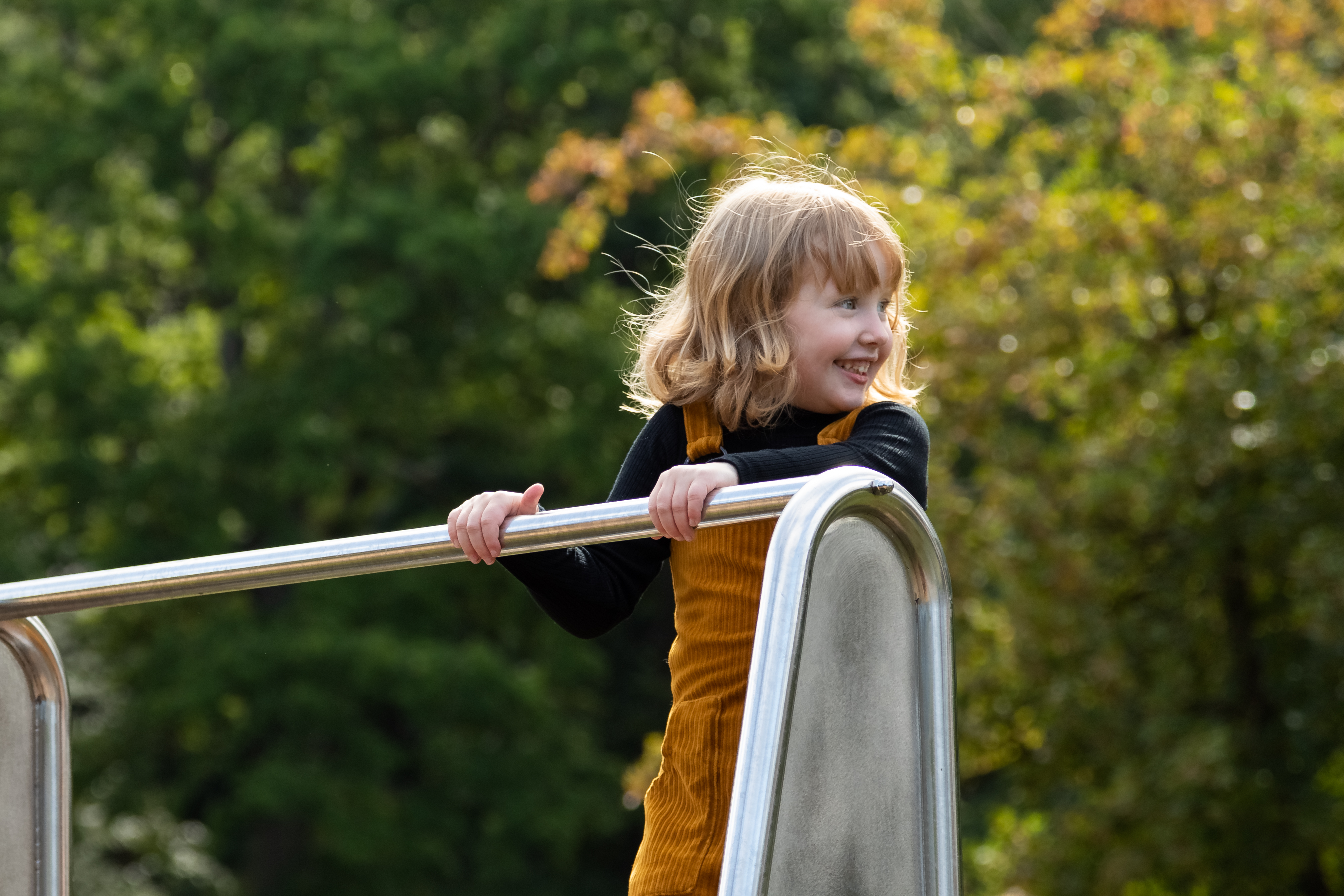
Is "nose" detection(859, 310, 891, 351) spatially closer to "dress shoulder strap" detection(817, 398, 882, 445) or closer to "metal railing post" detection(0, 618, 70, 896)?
"dress shoulder strap" detection(817, 398, 882, 445)

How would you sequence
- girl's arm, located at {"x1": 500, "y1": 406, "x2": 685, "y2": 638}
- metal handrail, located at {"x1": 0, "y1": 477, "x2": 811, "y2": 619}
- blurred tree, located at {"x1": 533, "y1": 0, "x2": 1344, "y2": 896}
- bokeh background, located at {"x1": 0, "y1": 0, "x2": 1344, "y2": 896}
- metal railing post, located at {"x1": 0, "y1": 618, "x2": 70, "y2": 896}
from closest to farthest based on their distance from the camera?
1. metal handrail, located at {"x1": 0, "y1": 477, "x2": 811, "y2": 619}
2. girl's arm, located at {"x1": 500, "y1": 406, "x2": 685, "y2": 638}
3. metal railing post, located at {"x1": 0, "y1": 618, "x2": 70, "y2": 896}
4. blurred tree, located at {"x1": 533, "y1": 0, "x2": 1344, "y2": 896}
5. bokeh background, located at {"x1": 0, "y1": 0, "x2": 1344, "y2": 896}

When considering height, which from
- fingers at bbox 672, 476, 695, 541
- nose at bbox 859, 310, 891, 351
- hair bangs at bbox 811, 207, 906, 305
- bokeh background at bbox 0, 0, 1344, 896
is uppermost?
bokeh background at bbox 0, 0, 1344, 896

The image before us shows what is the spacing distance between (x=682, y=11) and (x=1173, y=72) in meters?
8.90

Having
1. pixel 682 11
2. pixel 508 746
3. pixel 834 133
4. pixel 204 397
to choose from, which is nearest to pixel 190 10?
pixel 204 397

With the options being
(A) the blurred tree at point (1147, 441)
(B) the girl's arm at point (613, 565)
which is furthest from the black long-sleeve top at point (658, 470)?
(A) the blurred tree at point (1147, 441)

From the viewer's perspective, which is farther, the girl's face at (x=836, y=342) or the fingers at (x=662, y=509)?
the girl's face at (x=836, y=342)

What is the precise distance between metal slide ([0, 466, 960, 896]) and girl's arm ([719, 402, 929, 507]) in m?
0.17

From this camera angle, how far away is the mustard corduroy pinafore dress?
5.37 ft

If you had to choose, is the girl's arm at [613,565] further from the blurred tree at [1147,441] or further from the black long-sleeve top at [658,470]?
the blurred tree at [1147,441]

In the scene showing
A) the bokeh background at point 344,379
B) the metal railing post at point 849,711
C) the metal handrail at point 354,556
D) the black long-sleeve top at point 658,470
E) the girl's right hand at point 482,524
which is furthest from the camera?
the bokeh background at point 344,379

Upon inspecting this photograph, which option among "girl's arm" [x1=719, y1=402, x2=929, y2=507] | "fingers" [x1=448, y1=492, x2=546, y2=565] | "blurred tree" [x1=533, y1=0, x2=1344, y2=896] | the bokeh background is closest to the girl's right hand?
"fingers" [x1=448, y1=492, x2=546, y2=565]

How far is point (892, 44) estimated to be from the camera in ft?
23.6

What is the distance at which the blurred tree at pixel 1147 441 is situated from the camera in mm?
5512

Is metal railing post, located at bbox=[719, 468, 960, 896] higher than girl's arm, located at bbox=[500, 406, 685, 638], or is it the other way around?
girl's arm, located at bbox=[500, 406, 685, 638]
